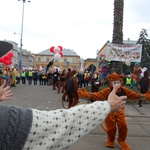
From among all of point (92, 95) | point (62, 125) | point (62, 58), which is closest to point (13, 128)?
point (62, 125)

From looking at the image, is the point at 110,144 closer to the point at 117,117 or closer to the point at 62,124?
the point at 117,117

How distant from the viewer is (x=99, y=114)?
169 centimetres

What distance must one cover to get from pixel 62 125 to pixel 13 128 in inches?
11.9

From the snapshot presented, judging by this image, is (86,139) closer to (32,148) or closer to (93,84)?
(32,148)

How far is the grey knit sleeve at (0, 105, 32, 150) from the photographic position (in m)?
1.37

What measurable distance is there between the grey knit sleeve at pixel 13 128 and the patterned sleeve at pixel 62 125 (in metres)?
0.04

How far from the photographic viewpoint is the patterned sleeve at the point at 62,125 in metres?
1.47

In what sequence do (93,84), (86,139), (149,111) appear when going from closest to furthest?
(86,139), (149,111), (93,84)

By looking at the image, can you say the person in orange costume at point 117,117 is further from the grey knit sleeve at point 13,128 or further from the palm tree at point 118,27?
the palm tree at point 118,27

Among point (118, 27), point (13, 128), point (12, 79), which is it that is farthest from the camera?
point (12, 79)

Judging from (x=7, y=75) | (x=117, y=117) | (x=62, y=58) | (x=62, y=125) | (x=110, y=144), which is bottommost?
(x=110, y=144)

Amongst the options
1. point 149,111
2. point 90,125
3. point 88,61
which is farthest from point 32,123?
point 88,61

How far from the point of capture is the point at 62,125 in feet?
5.10

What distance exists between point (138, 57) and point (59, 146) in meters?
9.68
